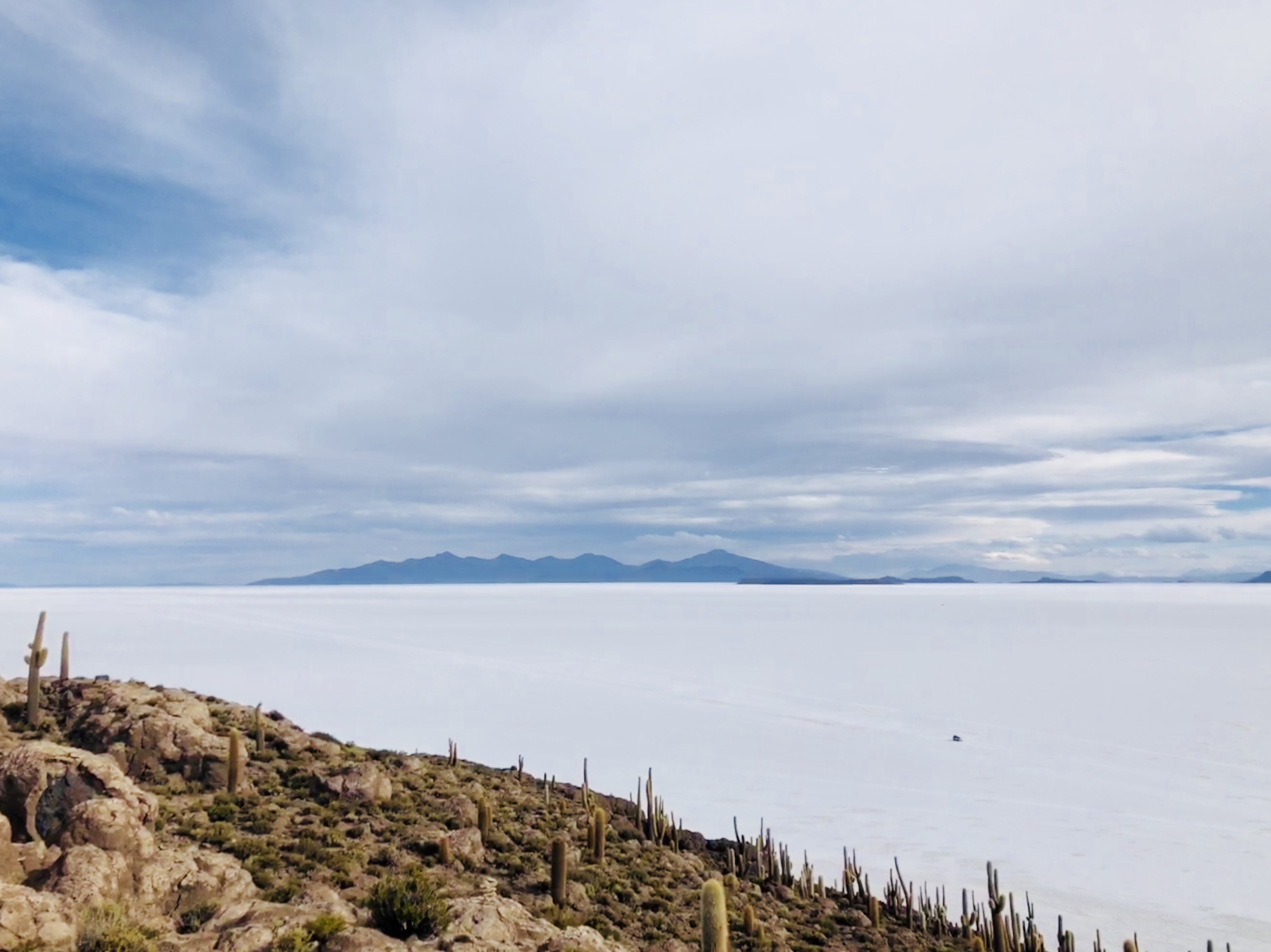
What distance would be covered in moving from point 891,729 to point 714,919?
131ft

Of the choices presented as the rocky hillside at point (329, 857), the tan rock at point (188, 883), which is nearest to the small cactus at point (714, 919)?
the rocky hillside at point (329, 857)

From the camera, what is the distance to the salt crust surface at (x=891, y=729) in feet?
93.4

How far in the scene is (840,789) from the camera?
37.7m

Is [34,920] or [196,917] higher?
[34,920]

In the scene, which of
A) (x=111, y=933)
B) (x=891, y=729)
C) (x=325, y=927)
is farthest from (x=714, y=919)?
(x=891, y=729)

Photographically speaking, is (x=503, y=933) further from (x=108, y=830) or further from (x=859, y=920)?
(x=859, y=920)

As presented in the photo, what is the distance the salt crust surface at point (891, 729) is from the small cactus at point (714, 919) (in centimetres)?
1508

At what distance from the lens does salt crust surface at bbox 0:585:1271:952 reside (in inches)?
1120

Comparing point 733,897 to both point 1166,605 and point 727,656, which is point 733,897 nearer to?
point 727,656

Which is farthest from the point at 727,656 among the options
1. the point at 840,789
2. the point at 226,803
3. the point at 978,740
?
the point at 226,803

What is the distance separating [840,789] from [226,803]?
26281 millimetres

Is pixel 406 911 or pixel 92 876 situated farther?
pixel 406 911

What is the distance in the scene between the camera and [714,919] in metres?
13.6

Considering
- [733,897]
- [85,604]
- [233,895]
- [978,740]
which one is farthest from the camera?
[85,604]
